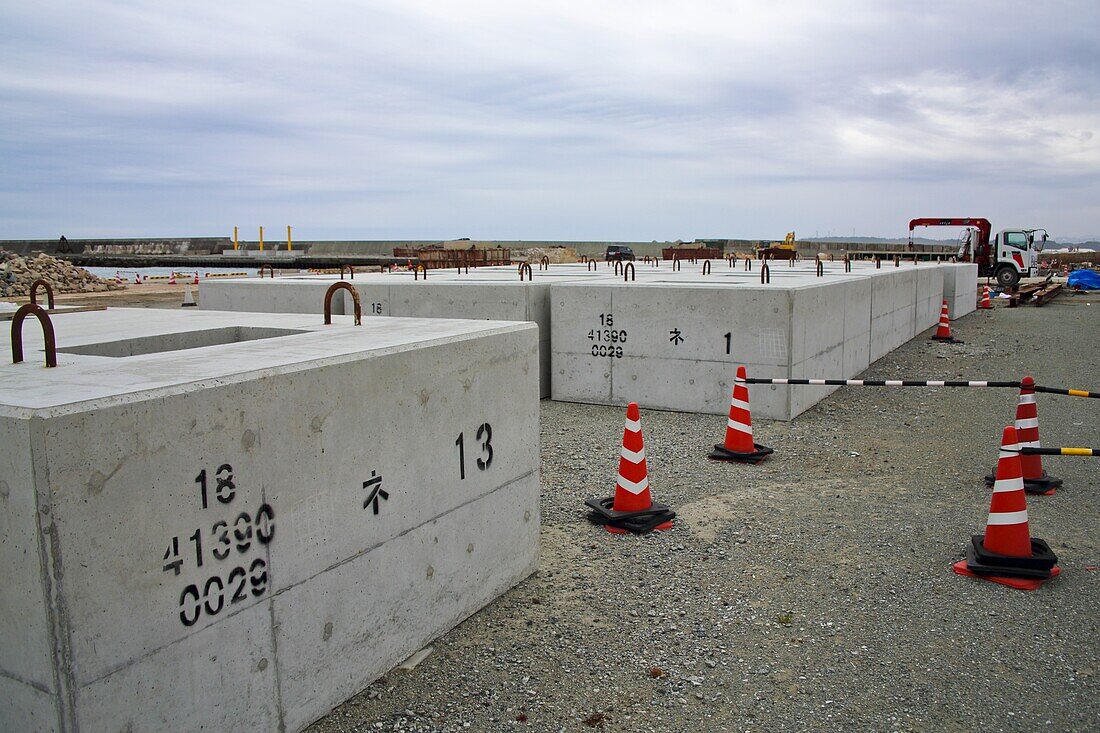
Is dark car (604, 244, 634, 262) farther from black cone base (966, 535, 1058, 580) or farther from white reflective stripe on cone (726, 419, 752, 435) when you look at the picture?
black cone base (966, 535, 1058, 580)

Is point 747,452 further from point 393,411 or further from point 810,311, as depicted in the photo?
point 393,411

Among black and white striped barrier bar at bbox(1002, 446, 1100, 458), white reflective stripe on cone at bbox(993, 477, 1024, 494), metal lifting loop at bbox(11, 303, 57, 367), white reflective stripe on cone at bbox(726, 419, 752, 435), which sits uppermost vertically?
metal lifting loop at bbox(11, 303, 57, 367)

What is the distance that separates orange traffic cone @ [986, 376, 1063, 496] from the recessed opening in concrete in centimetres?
569

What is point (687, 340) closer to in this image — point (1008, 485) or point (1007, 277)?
point (1008, 485)

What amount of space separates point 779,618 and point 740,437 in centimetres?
345

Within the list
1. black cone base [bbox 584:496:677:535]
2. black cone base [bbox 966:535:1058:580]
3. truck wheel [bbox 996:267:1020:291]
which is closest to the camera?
black cone base [bbox 966:535:1058:580]

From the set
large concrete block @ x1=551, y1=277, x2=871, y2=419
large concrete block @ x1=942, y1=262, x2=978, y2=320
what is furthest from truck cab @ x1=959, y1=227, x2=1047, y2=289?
large concrete block @ x1=551, y1=277, x2=871, y2=419

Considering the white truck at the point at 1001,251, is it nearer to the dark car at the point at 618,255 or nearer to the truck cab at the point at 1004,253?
the truck cab at the point at 1004,253

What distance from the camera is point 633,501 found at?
6.29m

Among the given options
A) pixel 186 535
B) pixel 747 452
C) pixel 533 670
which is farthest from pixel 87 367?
pixel 747 452

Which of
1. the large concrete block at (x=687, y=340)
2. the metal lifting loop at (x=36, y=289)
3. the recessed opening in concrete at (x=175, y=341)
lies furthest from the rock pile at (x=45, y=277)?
the recessed opening in concrete at (x=175, y=341)

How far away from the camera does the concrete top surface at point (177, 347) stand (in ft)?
10.2

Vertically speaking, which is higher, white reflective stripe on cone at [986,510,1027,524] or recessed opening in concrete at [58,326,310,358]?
recessed opening in concrete at [58,326,310,358]

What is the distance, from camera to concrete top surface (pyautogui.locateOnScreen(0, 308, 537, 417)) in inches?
122
